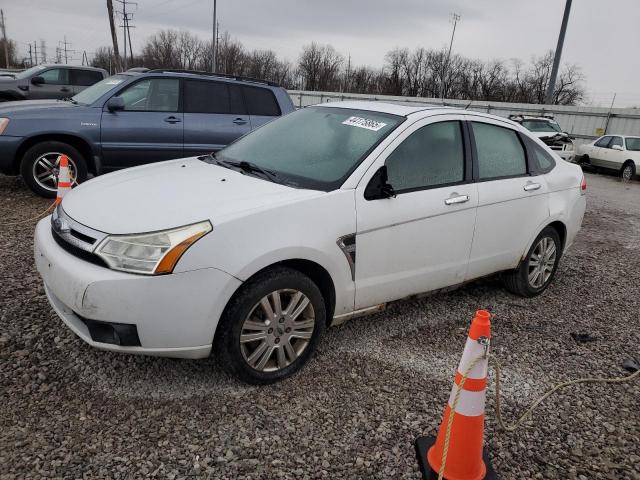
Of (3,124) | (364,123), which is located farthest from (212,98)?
(364,123)

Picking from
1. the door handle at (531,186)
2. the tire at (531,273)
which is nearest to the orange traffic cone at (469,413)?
the door handle at (531,186)

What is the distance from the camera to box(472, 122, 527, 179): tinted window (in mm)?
3994

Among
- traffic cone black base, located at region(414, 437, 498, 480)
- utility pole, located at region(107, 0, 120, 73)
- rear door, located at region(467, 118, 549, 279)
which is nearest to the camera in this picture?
traffic cone black base, located at region(414, 437, 498, 480)

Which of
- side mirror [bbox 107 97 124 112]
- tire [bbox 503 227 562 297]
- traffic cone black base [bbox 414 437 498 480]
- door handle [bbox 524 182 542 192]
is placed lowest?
traffic cone black base [bbox 414 437 498 480]

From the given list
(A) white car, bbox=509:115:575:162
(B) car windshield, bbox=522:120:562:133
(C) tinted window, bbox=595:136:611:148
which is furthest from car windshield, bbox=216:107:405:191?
(C) tinted window, bbox=595:136:611:148

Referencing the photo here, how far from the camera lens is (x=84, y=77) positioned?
14.2 meters

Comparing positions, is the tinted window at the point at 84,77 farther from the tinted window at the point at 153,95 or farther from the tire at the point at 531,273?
the tire at the point at 531,273

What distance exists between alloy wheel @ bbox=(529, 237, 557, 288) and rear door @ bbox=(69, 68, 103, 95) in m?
13.3

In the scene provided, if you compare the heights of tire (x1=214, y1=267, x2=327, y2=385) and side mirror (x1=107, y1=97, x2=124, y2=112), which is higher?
side mirror (x1=107, y1=97, x2=124, y2=112)

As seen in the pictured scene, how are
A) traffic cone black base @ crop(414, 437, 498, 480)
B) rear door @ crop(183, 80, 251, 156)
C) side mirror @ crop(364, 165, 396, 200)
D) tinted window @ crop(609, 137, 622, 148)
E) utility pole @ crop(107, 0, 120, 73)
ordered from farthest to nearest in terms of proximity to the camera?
utility pole @ crop(107, 0, 120, 73), tinted window @ crop(609, 137, 622, 148), rear door @ crop(183, 80, 251, 156), side mirror @ crop(364, 165, 396, 200), traffic cone black base @ crop(414, 437, 498, 480)

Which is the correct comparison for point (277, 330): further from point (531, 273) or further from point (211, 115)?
point (211, 115)

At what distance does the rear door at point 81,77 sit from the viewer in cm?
1385

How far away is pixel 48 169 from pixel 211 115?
7.45ft

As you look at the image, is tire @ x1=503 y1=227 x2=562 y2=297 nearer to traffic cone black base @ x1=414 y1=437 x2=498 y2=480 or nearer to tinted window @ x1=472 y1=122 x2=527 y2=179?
tinted window @ x1=472 y1=122 x2=527 y2=179
